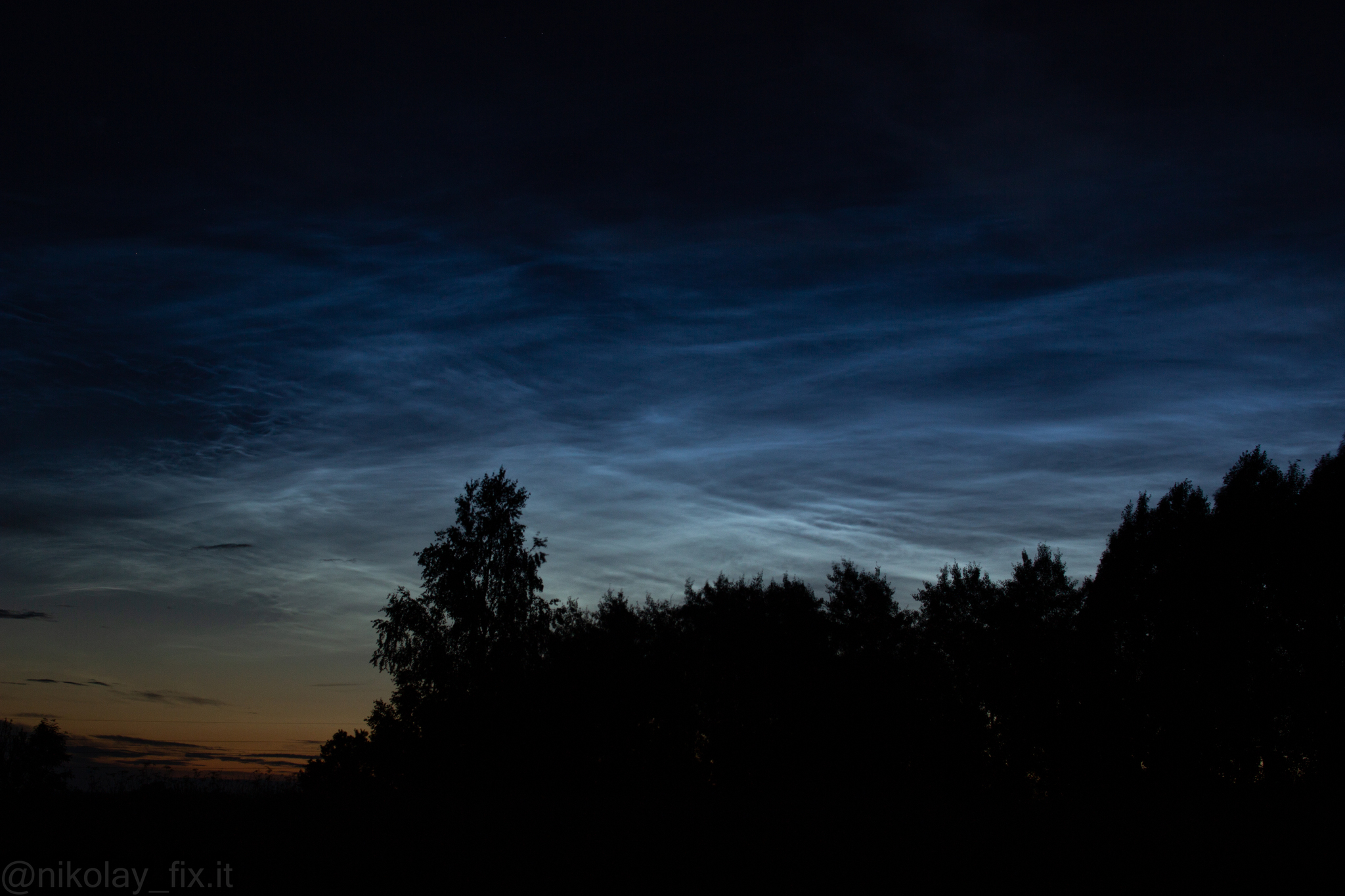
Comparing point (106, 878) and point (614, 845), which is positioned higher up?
point (106, 878)

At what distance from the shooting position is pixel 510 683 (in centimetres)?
3609

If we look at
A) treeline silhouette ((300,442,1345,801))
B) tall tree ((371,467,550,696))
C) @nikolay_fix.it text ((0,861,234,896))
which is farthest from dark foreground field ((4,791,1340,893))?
tall tree ((371,467,550,696))

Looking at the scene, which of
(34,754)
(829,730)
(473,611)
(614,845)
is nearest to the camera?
(614,845)

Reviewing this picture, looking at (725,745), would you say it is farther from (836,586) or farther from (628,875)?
(628,875)

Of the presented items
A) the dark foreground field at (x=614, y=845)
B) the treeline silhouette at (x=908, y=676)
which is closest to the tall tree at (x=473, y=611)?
the treeline silhouette at (x=908, y=676)

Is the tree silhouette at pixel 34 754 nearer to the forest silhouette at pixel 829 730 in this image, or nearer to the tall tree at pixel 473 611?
the forest silhouette at pixel 829 730

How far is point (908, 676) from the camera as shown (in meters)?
50.2

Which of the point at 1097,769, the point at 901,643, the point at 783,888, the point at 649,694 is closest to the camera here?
the point at 783,888

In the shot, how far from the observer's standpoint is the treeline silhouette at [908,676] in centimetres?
3234

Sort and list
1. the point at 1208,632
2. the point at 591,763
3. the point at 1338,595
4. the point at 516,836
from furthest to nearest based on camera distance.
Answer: the point at 591,763 < the point at 1208,632 < the point at 1338,595 < the point at 516,836

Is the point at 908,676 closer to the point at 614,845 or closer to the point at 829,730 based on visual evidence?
the point at 829,730

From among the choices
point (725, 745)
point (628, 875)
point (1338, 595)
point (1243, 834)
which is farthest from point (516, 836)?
point (725, 745)

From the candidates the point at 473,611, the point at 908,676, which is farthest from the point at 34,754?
the point at 908,676

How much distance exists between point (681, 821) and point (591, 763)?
109 feet
